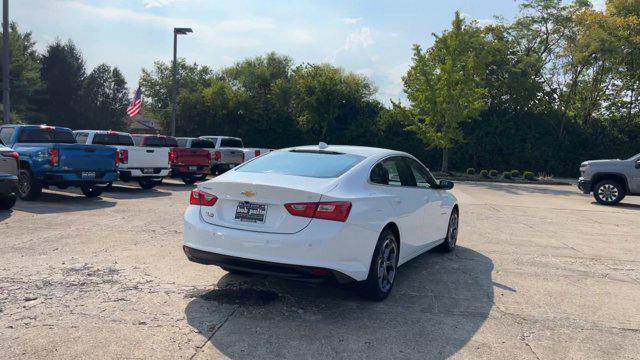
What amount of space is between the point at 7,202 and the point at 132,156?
4741mm

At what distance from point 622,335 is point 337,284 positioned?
2621 millimetres

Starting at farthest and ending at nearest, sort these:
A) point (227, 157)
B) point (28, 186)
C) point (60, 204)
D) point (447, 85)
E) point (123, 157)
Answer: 1. point (447, 85)
2. point (227, 157)
3. point (123, 157)
4. point (28, 186)
5. point (60, 204)

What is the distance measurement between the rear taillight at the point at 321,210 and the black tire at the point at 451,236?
344 centimetres

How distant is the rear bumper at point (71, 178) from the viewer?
1178 cm

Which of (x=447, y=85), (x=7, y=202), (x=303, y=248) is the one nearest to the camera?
(x=303, y=248)

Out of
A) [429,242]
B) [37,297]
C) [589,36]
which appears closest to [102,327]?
[37,297]

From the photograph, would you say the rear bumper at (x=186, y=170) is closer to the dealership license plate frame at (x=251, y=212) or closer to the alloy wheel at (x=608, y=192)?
the alloy wheel at (x=608, y=192)

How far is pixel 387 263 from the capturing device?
17.8 feet

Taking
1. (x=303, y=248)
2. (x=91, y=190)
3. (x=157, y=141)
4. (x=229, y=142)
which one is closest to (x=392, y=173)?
(x=303, y=248)

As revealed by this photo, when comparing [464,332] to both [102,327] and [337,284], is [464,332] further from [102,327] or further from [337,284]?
[102,327]

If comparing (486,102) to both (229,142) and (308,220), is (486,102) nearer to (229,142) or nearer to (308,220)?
(229,142)

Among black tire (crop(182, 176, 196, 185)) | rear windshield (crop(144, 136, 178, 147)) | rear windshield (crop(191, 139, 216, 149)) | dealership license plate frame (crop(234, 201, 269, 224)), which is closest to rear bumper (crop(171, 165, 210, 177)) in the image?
black tire (crop(182, 176, 196, 185))

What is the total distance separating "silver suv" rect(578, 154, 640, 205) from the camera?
15641 millimetres

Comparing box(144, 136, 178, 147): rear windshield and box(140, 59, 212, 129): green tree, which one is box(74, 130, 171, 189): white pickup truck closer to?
box(144, 136, 178, 147): rear windshield
